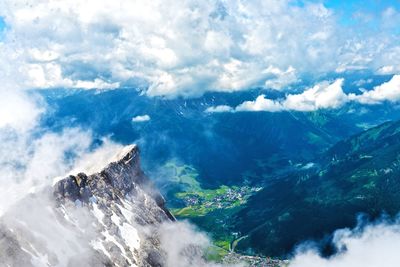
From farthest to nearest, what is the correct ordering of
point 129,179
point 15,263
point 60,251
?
point 129,179
point 60,251
point 15,263

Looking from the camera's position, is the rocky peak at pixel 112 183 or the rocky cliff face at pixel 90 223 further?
the rocky peak at pixel 112 183

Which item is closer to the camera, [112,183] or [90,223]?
[90,223]

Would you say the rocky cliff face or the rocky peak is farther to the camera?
the rocky peak

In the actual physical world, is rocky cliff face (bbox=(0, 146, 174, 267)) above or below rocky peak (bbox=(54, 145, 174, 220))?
below

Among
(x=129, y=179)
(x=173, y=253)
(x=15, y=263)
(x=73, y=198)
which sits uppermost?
(x=129, y=179)

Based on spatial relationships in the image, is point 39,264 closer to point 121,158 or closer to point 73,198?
point 73,198

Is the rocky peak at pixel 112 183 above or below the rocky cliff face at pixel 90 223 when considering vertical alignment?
above

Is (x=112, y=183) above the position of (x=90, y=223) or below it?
above

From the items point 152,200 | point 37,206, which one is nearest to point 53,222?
point 37,206
